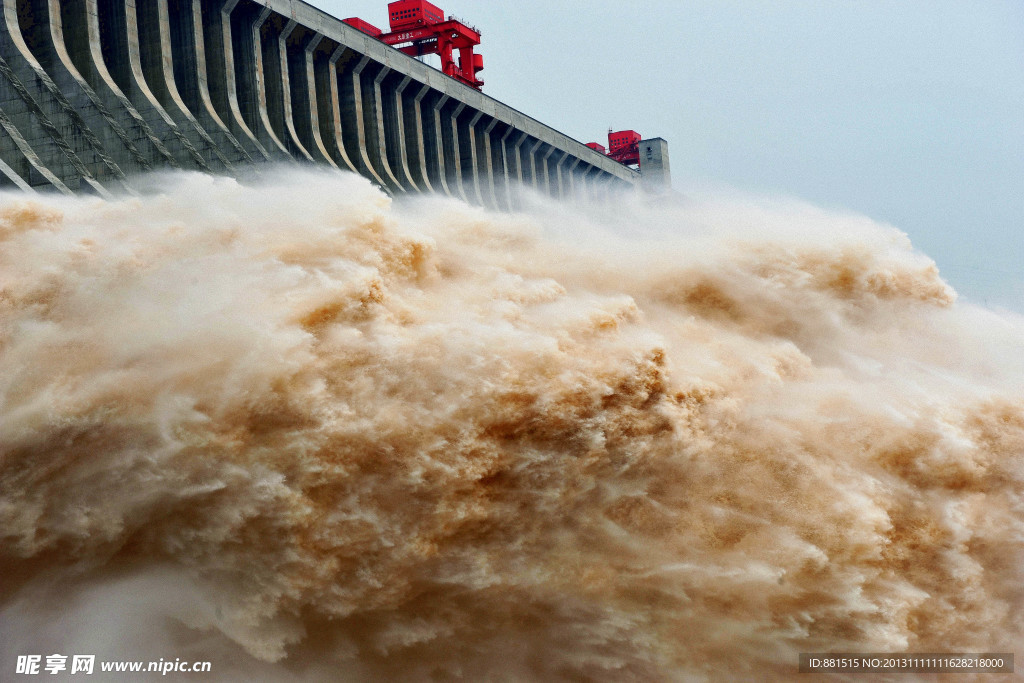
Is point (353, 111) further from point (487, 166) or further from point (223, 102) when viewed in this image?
point (487, 166)

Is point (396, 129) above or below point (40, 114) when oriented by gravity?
above

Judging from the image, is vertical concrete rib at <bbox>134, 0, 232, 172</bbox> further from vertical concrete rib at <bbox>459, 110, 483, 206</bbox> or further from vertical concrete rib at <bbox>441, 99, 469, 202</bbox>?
vertical concrete rib at <bbox>459, 110, 483, 206</bbox>

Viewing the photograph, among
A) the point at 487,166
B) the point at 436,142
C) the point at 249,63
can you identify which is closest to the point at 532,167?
the point at 487,166

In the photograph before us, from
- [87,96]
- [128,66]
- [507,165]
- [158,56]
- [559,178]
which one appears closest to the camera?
[87,96]

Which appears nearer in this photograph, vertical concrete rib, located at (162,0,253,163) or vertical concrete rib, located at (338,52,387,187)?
vertical concrete rib, located at (162,0,253,163)

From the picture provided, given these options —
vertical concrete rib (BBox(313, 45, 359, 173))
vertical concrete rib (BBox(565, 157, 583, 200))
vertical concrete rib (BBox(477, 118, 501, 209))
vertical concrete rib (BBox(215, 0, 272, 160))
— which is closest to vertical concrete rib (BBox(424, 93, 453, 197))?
vertical concrete rib (BBox(477, 118, 501, 209))

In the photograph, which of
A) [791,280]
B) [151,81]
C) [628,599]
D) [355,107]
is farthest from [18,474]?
[355,107]
